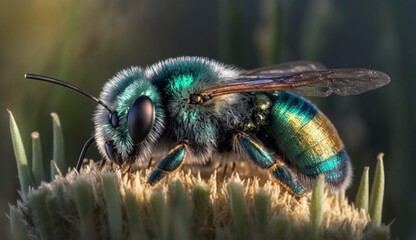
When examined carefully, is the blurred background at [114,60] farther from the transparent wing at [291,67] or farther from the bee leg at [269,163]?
the bee leg at [269,163]

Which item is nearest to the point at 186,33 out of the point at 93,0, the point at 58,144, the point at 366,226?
the point at 93,0

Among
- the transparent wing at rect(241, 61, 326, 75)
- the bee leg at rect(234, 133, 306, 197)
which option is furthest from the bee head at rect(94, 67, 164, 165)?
the transparent wing at rect(241, 61, 326, 75)

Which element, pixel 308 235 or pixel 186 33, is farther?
pixel 186 33

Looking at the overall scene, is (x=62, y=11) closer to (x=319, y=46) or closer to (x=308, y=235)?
(x=319, y=46)

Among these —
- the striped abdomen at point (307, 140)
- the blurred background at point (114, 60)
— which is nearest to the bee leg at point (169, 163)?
the striped abdomen at point (307, 140)

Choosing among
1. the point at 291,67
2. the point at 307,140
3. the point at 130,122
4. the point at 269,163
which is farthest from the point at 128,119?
the point at 291,67
